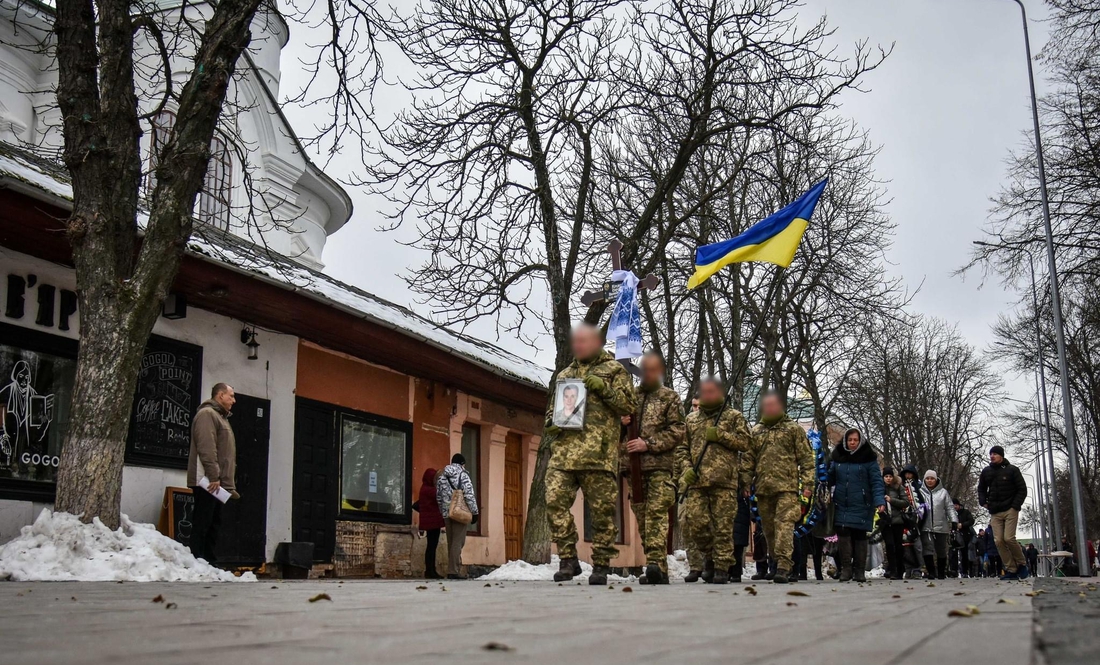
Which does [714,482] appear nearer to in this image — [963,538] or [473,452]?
[473,452]

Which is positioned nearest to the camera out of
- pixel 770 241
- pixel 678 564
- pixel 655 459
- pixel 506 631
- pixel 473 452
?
pixel 506 631

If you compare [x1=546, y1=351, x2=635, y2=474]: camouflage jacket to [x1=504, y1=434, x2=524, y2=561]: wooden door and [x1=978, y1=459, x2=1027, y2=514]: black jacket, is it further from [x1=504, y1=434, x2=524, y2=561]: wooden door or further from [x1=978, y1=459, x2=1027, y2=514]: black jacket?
[x1=504, y1=434, x2=524, y2=561]: wooden door

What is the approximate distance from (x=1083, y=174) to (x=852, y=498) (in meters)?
10.4

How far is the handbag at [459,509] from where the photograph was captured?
49.8ft

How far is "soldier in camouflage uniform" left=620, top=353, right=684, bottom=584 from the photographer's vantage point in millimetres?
9359

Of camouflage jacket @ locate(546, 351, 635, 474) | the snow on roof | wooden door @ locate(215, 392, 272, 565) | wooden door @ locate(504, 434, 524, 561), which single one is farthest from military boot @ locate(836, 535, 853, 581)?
wooden door @ locate(504, 434, 524, 561)

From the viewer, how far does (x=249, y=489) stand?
14.6 metres

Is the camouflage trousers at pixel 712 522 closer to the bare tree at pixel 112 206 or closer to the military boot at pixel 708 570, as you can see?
the military boot at pixel 708 570

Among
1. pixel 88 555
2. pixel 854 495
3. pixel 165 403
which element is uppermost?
pixel 165 403

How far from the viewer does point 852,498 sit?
13156 millimetres

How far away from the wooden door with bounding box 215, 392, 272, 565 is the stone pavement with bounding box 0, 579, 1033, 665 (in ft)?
28.3

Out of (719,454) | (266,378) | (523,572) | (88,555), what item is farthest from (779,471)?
(266,378)

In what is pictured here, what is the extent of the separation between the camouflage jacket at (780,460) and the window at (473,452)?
9.67 metres

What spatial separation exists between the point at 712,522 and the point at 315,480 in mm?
7121
